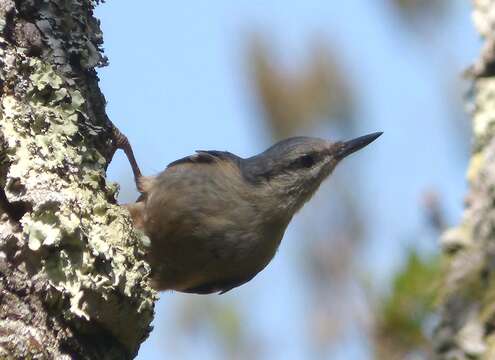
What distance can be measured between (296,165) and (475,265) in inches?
41.7

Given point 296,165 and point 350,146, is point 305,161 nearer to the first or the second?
point 296,165

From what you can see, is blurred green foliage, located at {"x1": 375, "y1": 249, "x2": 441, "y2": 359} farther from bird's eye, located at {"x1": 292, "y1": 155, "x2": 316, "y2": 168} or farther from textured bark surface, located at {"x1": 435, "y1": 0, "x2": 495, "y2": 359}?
bird's eye, located at {"x1": 292, "y1": 155, "x2": 316, "y2": 168}

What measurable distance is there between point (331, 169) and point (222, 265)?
88 cm

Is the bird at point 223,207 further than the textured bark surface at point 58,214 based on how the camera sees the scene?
Yes

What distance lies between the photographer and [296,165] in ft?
14.4

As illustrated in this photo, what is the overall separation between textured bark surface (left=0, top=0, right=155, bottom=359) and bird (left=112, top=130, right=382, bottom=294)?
88 cm

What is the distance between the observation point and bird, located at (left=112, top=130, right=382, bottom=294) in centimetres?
379

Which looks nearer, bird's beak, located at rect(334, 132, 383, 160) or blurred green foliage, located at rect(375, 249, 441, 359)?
blurred green foliage, located at rect(375, 249, 441, 359)

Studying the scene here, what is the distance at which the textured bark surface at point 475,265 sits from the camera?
3434 mm

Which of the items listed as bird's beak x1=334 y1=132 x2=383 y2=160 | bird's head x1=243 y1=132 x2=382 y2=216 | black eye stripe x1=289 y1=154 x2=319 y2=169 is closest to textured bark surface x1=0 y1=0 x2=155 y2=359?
bird's head x1=243 y1=132 x2=382 y2=216

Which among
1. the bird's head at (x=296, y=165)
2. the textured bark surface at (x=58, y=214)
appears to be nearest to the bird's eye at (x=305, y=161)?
the bird's head at (x=296, y=165)

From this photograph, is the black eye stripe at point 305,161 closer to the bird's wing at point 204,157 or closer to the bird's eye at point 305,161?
the bird's eye at point 305,161

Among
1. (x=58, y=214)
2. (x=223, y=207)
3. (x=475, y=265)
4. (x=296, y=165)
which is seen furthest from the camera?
(x=296, y=165)

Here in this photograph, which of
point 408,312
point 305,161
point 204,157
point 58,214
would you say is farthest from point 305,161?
point 58,214
